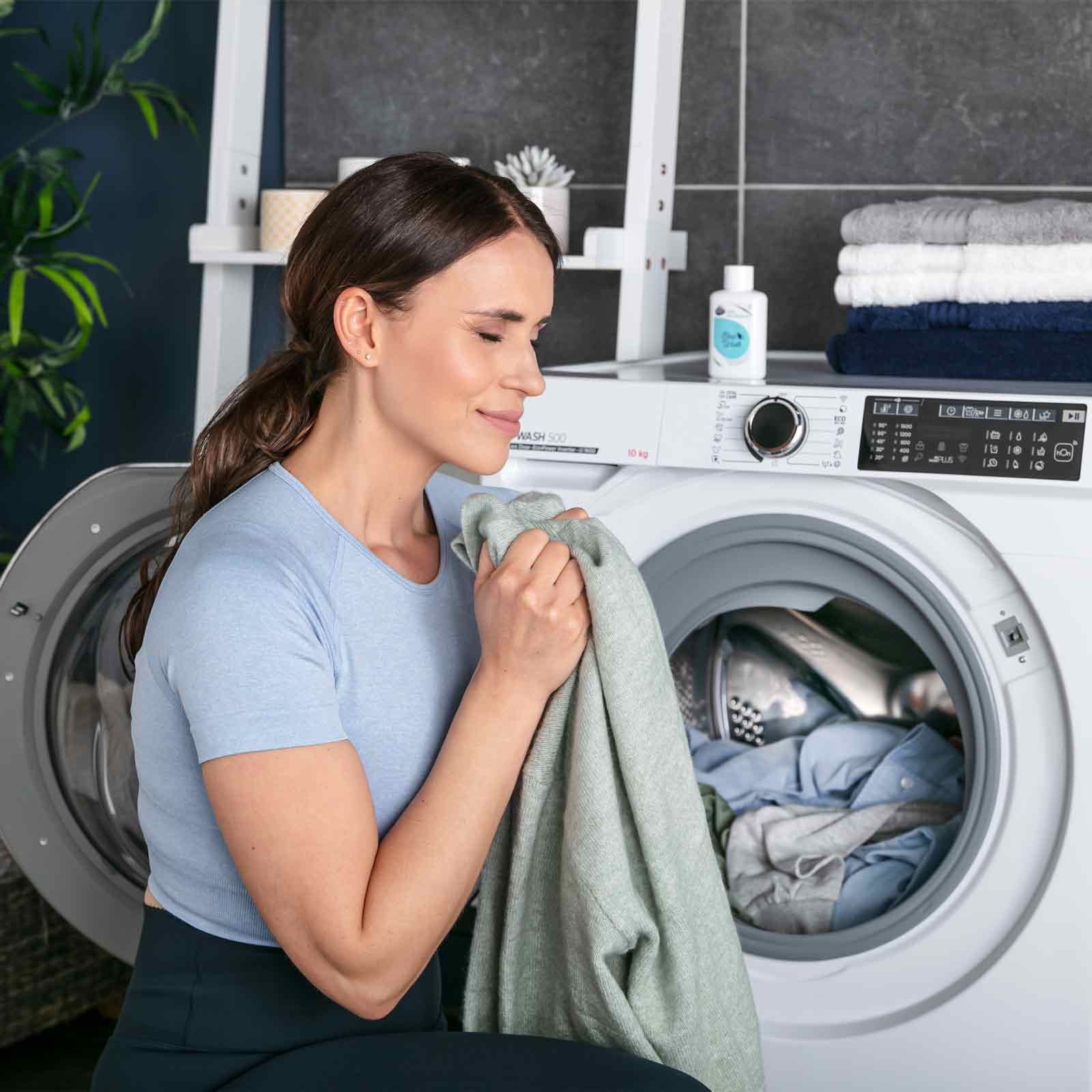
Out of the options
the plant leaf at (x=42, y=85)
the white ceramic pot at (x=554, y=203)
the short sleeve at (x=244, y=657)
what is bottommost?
the short sleeve at (x=244, y=657)

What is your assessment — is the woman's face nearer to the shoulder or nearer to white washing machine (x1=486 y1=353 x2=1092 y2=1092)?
the shoulder

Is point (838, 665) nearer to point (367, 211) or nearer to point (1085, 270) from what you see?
point (1085, 270)

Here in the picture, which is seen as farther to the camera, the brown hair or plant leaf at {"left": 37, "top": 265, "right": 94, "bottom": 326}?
plant leaf at {"left": 37, "top": 265, "right": 94, "bottom": 326}

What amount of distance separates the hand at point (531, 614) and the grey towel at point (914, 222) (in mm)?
751

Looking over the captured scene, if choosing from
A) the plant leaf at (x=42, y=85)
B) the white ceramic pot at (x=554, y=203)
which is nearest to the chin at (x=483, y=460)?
the white ceramic pot at (x=554, y=203)

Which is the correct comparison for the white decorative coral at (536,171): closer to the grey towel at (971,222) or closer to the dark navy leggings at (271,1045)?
the grey towel at (971,222)

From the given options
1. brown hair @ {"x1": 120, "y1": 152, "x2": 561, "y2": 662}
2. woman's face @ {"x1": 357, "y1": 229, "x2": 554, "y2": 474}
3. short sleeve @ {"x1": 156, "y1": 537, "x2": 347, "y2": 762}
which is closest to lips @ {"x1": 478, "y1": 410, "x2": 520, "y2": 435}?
woman's face @ {"x1": 357, "y1": 229, "x2": 554, "y2": 474}

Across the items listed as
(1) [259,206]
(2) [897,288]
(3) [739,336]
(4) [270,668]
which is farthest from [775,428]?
(1) [259,206]

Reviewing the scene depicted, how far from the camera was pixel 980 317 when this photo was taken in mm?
1563

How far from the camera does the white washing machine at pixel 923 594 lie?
1397 mm

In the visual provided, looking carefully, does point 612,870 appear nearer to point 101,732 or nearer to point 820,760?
point 820,760

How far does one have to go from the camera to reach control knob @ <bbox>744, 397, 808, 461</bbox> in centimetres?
146

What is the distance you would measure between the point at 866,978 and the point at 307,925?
79cm

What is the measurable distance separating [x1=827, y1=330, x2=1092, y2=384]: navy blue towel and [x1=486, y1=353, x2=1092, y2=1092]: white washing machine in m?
0.08
